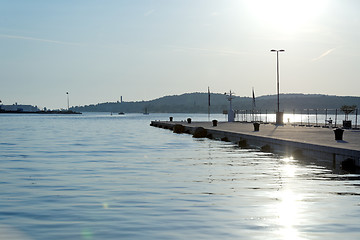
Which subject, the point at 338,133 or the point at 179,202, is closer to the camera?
the point at 179,202

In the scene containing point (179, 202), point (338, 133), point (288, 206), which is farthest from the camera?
point (338, 133)

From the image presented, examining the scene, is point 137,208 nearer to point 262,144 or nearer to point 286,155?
point 286,155

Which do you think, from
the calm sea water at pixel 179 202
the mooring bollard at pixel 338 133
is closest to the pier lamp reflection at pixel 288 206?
the calm sea water at pixel 179 202

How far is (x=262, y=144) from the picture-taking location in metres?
41.8

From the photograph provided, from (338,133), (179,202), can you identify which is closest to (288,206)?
(179,202)

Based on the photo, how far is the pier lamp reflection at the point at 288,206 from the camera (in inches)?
517

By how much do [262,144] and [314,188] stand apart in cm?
2112

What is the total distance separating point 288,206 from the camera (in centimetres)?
1656

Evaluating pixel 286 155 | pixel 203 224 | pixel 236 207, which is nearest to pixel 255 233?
pixel 203 224

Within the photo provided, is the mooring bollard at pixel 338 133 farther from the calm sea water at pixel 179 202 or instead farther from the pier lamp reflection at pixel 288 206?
the pier lamp reflection at pixel 288 206

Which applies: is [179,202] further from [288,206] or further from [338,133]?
[338,133]

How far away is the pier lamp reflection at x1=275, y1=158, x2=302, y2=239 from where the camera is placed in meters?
13.1

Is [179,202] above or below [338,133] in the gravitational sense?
below

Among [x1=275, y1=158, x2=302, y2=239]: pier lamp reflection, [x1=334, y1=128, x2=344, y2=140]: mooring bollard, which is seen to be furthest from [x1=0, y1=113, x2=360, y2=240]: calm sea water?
[x1=334, y1=128, x2=344, y2=140]: mooring bollard
